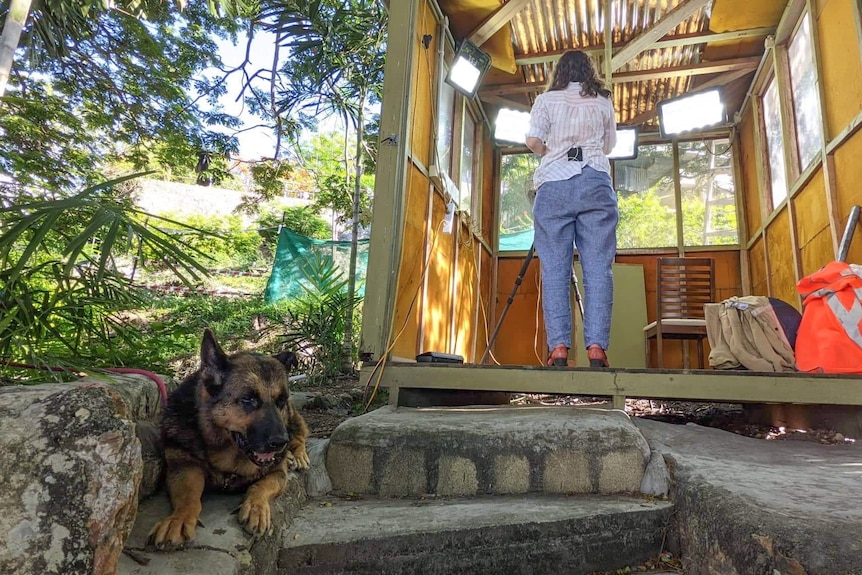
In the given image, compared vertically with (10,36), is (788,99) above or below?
above

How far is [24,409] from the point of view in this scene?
103cm

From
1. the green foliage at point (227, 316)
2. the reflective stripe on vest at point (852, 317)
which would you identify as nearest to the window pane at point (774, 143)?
the reflective stripe on vest at point (852, 317)

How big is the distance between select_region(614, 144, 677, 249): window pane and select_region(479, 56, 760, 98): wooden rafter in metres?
1.32

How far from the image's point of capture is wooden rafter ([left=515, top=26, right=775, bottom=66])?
16.6ft

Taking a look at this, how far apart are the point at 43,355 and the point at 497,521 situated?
4.72 ft

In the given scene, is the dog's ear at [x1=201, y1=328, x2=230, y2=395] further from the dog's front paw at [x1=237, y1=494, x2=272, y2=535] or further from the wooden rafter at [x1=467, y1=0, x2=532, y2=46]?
the wooden rafter at [x1=467, y1=0, x2=532, y2=46]

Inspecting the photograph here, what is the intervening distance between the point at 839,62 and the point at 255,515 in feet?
15.9

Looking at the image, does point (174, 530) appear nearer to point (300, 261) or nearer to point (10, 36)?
point (10, 36)

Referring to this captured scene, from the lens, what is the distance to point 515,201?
24.0 feet

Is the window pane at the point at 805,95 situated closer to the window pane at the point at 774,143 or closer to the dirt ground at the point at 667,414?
the window pane at the point at 774,143

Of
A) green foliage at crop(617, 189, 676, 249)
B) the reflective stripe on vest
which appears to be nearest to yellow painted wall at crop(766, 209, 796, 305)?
green foliage at crop(617, 189, 676, 249)

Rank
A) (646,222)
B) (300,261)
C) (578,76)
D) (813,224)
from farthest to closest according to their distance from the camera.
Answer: (300,261), (646,222), (813,224), (578,76)

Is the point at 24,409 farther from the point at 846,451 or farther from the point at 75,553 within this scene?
the point at 846,451

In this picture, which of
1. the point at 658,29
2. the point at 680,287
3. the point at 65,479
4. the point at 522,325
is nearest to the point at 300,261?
the point at 522,325
